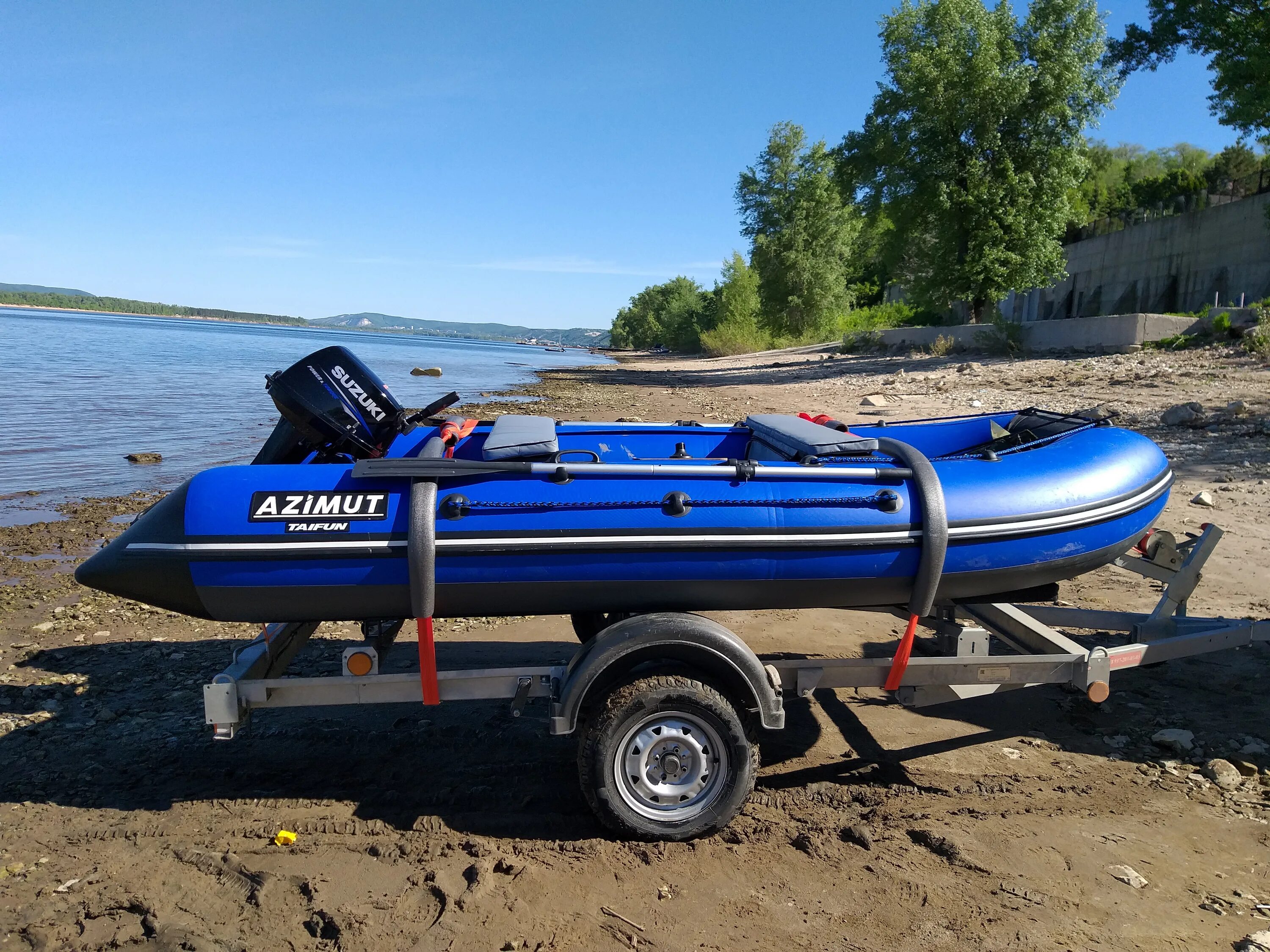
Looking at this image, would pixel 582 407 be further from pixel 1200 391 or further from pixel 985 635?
pixel 985 635

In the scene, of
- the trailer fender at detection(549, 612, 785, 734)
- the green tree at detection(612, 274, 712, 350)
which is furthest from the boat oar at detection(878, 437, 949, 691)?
the green tree at detection(612, 274, 712, 350)

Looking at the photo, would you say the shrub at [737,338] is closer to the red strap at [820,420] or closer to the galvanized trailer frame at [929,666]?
the red strap at [820,420]

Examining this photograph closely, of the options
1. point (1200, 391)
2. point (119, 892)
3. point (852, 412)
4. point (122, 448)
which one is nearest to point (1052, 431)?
point (119, 892)

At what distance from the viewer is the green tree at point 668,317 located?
8481 centimetres

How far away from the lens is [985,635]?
3.49 m

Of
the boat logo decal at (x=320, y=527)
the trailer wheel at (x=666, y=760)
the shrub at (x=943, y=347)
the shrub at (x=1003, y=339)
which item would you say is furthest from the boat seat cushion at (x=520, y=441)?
the shrub at (x=943, y=347)

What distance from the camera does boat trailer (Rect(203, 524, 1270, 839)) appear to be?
2.99 meters

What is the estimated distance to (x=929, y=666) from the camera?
331 cm

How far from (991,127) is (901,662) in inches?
967

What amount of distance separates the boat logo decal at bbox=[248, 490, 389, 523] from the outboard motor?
848 mm

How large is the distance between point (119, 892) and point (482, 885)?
1181mm

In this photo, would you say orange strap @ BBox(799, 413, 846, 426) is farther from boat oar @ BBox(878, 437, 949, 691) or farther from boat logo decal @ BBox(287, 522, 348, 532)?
boat logo decal @ BBox(287, 522, 348, 532)

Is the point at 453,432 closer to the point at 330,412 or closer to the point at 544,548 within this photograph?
the point at 330,412

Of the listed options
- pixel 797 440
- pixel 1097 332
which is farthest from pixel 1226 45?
pixel 797 440
